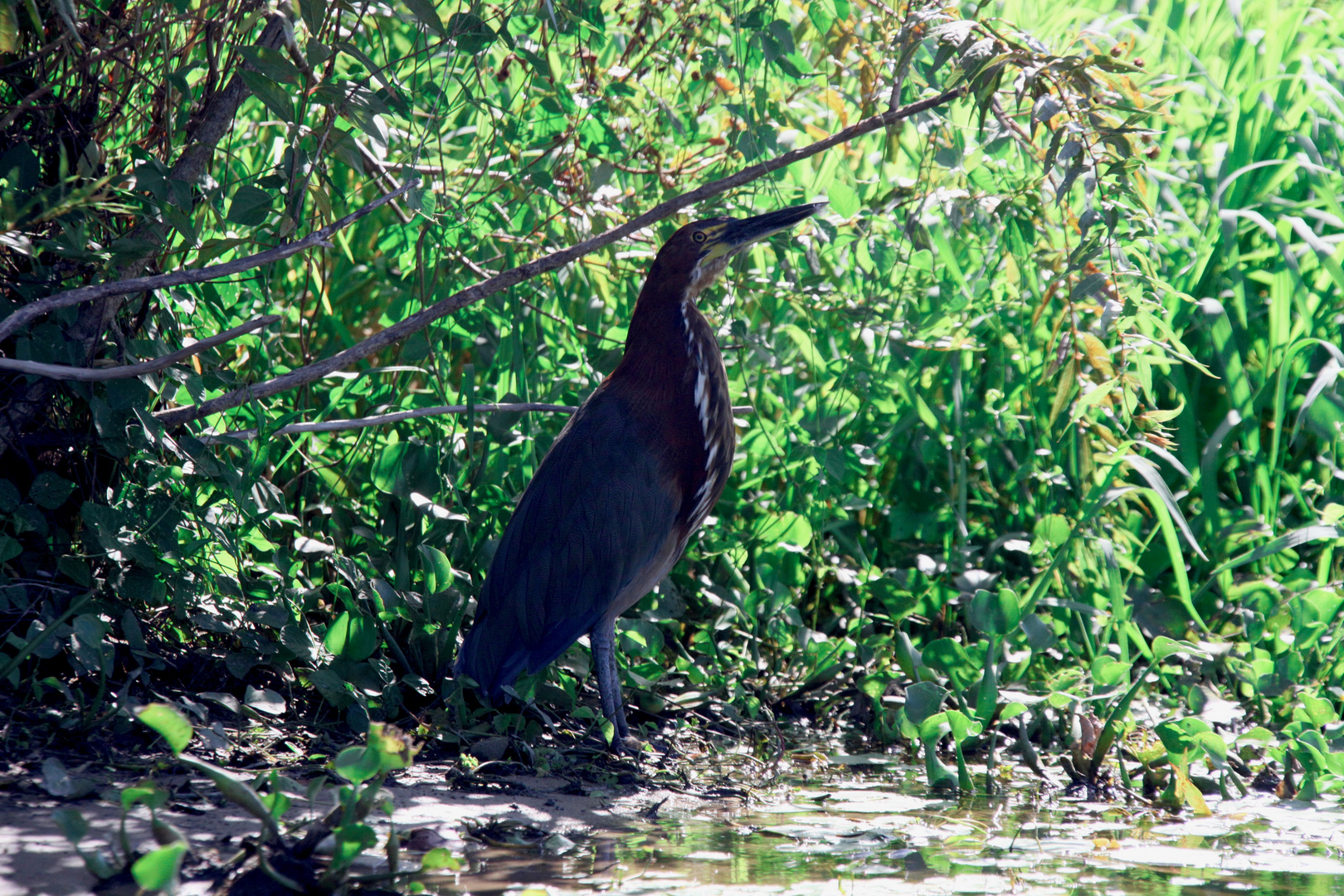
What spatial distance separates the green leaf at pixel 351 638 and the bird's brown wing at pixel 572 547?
0.83ft

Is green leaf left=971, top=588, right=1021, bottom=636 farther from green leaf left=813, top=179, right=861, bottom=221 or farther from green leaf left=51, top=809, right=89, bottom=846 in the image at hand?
green leaf left=51, top=809, right=89, bottom=846

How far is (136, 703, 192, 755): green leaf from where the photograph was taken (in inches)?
73.8

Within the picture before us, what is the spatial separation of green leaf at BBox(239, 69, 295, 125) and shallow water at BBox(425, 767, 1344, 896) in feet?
4.92

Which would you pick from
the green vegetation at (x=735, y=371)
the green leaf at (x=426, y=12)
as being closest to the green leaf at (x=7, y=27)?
the green vegetation at (x=735, y=371)

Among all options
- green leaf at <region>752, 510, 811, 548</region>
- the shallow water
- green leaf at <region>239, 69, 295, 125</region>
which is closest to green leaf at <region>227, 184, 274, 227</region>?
green leaf at <region>239, 69, 295, 125</region>

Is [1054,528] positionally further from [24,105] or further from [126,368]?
[24,105]


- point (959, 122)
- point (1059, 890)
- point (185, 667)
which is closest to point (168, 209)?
point (185, 667)

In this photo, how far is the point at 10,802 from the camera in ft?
7.30

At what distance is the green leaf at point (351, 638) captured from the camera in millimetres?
2902

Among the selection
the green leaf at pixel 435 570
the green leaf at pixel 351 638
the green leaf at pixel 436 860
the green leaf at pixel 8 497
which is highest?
the green leaf at pixel 8 497

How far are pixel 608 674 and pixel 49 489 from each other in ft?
4.72

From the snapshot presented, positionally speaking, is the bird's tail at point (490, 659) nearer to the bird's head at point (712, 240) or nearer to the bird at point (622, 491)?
the bird at point (622, 491)

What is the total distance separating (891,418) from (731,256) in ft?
3.34

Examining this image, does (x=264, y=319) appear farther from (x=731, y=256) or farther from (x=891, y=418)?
(x=891, y=418)
